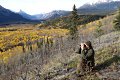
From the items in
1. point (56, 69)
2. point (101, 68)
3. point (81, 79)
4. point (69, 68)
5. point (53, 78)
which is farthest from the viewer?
point (56, 69)

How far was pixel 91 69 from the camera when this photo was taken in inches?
832

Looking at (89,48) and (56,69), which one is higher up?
(89,48)

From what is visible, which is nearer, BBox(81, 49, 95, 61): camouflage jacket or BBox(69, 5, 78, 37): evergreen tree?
BBox(81, 49, 95, 61): camouflage jacket

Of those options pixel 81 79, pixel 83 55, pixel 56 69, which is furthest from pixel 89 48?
pixel 56 69

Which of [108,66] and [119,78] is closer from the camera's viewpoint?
[119,78]

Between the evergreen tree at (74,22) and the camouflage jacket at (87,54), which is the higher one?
the camouflage jacket at (87,54)

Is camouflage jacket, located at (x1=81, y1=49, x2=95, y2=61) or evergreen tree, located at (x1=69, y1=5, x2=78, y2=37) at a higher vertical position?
camouflage jacket, located at (x1=81, y1=49, x2=95, y2=61)

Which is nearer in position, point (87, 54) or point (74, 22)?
point (87, 54)

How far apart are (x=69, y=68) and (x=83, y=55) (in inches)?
142

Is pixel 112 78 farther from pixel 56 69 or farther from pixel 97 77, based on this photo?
pixel 56 69

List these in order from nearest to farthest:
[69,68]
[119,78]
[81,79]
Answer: [119,78] → [81,79] → [69,68]

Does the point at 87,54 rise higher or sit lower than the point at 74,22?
higher

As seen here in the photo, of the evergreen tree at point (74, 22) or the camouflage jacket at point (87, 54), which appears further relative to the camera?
the evergreen tree at point (74, 22)

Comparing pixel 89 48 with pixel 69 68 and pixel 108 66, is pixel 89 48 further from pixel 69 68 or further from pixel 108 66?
pixel 69 68
